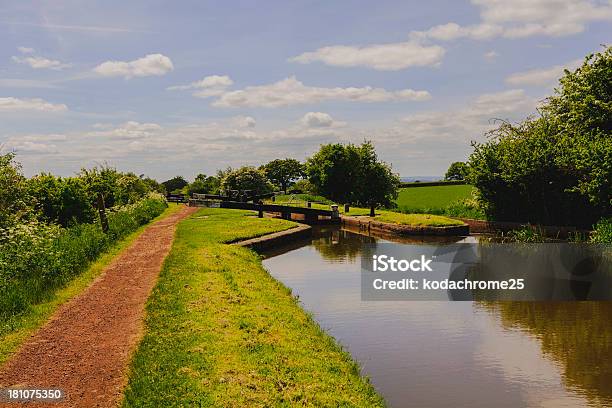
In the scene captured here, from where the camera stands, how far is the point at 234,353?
9.23 metres

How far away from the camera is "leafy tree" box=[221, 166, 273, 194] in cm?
6519

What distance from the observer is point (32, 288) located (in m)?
13.3

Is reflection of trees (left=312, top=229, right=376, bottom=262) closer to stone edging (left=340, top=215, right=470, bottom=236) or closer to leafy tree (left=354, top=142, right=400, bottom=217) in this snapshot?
stone edging (left=340, top=215, right=470, bottom=236)

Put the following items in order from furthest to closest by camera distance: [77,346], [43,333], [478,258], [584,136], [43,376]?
[584,136] < [478,258] < [43,333] < [77,346] < [43,376]

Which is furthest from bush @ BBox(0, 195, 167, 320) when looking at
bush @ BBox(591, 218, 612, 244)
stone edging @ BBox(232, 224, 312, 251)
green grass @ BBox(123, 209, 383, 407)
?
bush @ BBox(591, 218, 612, 244)

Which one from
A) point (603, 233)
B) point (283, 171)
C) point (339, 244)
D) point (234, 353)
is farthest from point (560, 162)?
point (283, 171)

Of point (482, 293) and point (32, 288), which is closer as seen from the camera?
point (32, 288)

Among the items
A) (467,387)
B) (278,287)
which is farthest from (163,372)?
(278,287)

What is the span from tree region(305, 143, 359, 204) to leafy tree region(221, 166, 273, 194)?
11.4 m

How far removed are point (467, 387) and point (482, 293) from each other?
7.81m

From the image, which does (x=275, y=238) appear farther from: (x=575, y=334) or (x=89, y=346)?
(x=89, y=346)

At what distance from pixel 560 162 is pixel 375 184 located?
26.8 meters

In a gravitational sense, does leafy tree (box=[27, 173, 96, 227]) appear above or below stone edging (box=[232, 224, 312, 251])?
above

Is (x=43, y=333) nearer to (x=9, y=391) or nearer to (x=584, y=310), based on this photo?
(x=9, y=391)
